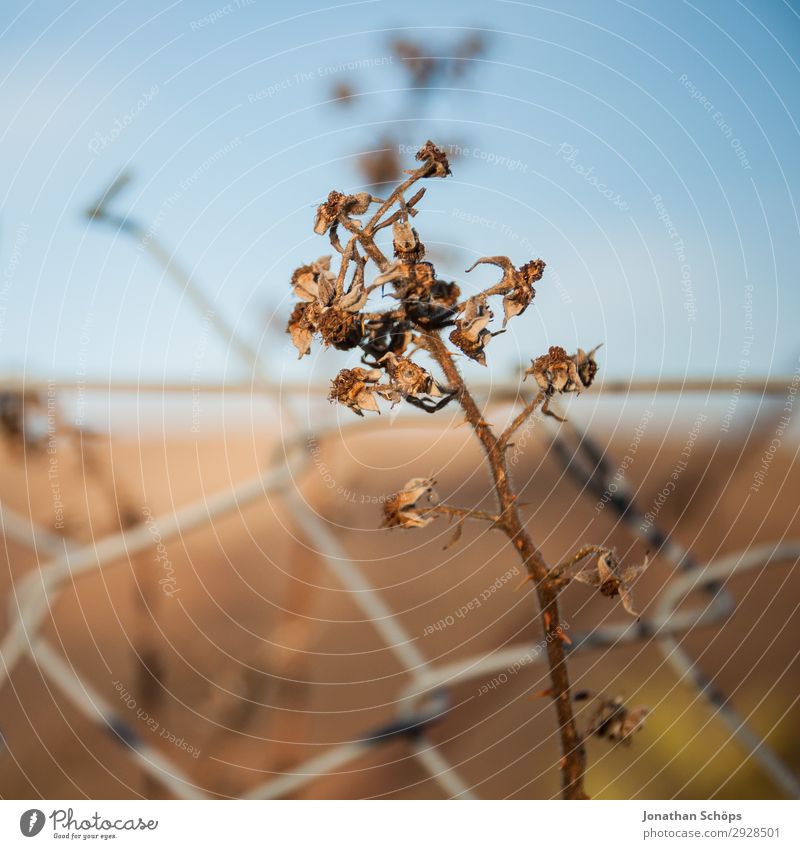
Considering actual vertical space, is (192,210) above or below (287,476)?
above

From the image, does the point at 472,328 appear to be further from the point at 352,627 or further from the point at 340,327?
the point at 352,627

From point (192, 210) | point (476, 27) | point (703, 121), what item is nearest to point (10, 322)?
point (192, 210)

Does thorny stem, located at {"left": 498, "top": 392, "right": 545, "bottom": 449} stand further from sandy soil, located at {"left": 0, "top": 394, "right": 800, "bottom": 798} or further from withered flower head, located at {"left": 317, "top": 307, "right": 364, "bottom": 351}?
sandy soil, located at {"left": 0, "top": 394, "right": 800, "bottom": 798}

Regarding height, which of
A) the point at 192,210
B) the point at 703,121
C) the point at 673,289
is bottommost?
the point at 673,289

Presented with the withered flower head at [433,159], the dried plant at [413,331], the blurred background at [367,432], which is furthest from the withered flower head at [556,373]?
the blurred background at [367,432]

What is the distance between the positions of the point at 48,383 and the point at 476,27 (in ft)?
1.53

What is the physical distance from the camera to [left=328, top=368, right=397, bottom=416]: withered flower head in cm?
44

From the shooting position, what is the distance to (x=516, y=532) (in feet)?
1.55

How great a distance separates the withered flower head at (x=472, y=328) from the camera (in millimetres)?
452

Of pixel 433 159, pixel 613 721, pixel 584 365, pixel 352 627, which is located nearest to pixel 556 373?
pixel 584 365

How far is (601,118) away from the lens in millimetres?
704

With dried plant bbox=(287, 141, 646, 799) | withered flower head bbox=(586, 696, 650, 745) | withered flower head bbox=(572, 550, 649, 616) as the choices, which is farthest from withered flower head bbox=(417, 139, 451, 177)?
withered flower head bbox=(586, 696, 650, 745)

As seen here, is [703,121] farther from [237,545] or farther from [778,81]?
[237,545]

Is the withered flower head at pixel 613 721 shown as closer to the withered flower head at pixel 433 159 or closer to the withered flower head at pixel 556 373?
the withered flower head at pixel 556 373
